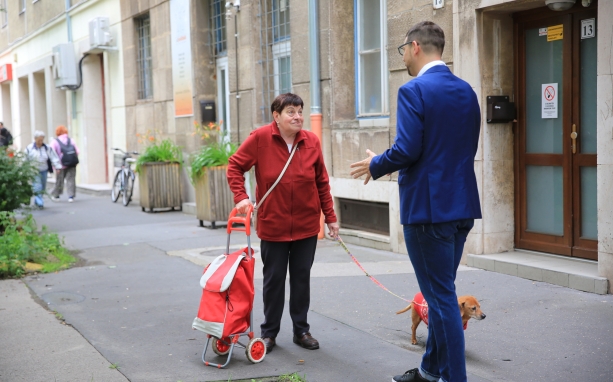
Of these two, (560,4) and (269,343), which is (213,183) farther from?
(269,343)

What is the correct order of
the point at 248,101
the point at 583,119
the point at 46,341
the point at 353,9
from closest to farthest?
the point at 46,341
the point at 583,119
the point at 353,9
the point at 248,101

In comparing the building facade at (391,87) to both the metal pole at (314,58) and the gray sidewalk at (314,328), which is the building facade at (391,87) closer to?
the metal pole at (314,58)

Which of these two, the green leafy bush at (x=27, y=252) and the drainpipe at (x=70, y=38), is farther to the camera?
the drainpipe at (x=70, y=38)

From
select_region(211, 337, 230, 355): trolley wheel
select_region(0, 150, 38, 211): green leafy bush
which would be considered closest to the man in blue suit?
select_region(211, 337, 230, 355): trolley wheel

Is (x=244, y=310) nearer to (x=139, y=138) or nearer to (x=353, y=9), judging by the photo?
(x=353, y=9)

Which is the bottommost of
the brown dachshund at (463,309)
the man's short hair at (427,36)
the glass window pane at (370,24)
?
the brown dachshund at (463,309)

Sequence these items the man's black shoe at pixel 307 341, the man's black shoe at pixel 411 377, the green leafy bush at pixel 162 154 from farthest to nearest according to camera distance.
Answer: the green leafy bush at pixel 162 154 < the man's black shoe at pixel 307 341 < the man's black shoe at pixel 411 377

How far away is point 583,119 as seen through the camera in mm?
7336

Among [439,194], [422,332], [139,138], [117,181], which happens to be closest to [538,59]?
[422,332]

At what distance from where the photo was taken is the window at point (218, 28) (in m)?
14.0

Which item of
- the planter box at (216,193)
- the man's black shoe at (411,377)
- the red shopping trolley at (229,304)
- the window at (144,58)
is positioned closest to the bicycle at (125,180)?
the window at (144,58)

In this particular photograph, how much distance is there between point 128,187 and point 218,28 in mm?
4208

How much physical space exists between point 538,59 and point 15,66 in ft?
80.4

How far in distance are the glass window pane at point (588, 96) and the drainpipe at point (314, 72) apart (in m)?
3.89
